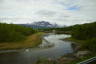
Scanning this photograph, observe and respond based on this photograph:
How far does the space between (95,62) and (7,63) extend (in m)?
24.3

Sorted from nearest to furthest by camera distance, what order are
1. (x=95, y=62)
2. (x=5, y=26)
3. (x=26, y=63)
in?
(x=95, y=62) < (x=26, y=63) < (x=5, y=26)

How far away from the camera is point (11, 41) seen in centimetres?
6188

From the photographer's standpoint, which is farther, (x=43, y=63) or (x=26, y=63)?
(x=26, y=63)

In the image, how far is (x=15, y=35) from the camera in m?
65.1

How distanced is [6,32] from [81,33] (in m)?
31.5

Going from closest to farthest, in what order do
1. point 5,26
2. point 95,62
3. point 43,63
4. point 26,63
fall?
point 95,62 < point 43,63 < point 26,63 < point 5,26

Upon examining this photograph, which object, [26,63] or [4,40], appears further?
A: [4,40]

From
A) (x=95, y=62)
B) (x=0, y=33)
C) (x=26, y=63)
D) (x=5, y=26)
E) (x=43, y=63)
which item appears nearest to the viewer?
(x=95, y=62)

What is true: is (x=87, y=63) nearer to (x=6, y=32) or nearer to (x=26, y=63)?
(x=26, y=63)

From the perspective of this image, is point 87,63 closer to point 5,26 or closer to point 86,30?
point 5,26

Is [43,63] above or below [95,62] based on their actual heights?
below

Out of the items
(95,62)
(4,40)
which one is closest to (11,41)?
(4,40)

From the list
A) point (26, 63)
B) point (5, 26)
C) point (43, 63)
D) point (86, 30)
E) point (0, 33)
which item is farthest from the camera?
point (86, 30)

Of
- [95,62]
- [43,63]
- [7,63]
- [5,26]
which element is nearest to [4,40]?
[5,26]
